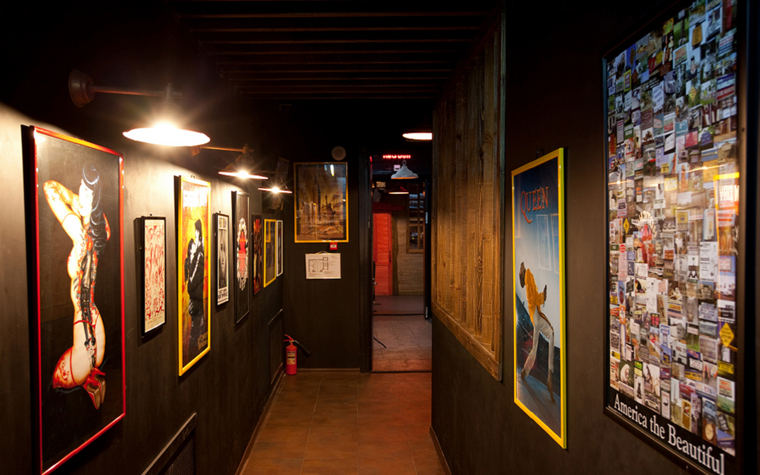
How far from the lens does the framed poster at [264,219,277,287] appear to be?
506 centimetres

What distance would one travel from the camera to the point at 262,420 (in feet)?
15.8

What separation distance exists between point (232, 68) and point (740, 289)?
3.40 meters

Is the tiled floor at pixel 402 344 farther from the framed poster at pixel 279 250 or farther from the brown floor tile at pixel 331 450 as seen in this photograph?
the framed poster at pixel 279 250

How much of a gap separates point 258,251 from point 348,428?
2159 millimetres

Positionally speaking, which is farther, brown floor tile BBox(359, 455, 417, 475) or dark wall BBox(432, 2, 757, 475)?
brown floor tile BBox(359, 455, 417, 475)

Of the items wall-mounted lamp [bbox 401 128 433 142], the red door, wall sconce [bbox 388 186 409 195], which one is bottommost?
the red door

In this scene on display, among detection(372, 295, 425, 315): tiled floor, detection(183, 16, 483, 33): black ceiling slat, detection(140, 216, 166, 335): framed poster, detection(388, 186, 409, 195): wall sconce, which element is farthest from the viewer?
detection(388, 186, 409, 195): wall sconce

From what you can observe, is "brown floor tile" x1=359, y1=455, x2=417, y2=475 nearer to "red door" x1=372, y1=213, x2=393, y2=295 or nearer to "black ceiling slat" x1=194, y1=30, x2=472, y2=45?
"black ceiling slat" x1=194, y1=30, x2=472, y2=45

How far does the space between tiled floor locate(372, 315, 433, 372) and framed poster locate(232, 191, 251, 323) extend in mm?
2869

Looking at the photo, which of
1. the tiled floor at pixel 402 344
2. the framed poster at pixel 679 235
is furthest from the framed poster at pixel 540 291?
the tiled floor at pixel 402 344

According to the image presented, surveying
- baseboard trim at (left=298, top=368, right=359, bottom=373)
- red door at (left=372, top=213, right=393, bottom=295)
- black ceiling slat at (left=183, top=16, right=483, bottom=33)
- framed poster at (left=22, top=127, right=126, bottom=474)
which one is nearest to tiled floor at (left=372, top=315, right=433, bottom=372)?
baseboard trim at (left=298, top=368, right=359, bottom=373)

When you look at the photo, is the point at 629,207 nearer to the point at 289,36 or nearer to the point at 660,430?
the point at 660,430

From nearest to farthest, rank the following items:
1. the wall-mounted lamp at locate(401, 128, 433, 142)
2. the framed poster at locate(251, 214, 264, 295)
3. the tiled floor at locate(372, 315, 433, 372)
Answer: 1. the framed poster at locate(251, 214, 264, 295)
2. the wall-mounted lamp at locate(401, 128, 433, 142)
3. the tiled floor at locate(372, 315, 433, 372)

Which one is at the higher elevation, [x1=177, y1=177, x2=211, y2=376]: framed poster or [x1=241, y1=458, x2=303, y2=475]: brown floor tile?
[x1=177, y1=177, x2=211, y2=376]: framed poster
